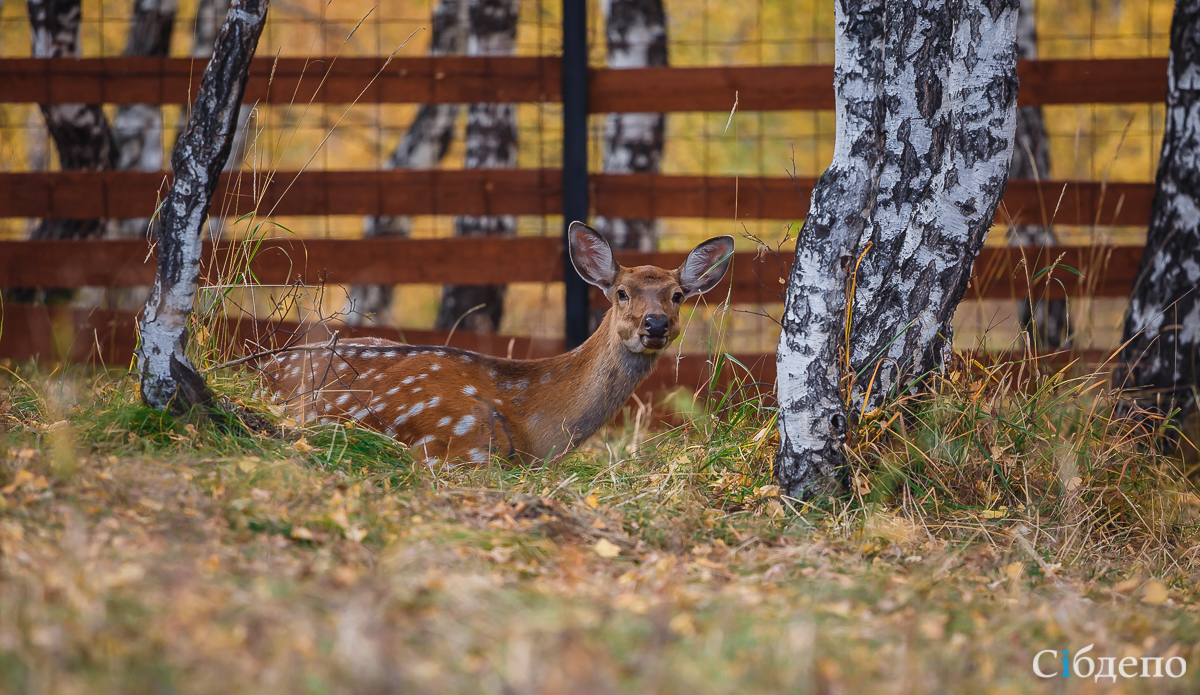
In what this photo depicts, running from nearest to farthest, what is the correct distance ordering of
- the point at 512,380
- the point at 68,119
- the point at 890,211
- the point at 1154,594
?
1. the point at 1154,594
2. the point at 890,211
3. the point at 512,380
4. the point at 68,119

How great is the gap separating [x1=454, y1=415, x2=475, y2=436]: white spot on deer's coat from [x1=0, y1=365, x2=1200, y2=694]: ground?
0.28 m

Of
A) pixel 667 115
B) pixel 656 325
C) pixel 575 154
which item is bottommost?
pixel 656 325

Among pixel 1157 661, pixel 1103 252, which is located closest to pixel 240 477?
pixel 1157 661

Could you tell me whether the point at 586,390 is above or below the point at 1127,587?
above

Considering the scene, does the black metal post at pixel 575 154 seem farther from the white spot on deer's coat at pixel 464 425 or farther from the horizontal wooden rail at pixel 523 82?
the white spot on deer's coat at pixel 464 425

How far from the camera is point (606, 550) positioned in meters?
2.83

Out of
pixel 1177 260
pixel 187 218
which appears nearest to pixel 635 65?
pixel 1177 260

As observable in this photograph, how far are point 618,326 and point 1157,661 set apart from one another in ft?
8.41

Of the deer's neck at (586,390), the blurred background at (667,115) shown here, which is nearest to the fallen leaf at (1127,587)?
the deer's neck at (586,390)

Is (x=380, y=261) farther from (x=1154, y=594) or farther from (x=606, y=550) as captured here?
(x=1154, y=594)

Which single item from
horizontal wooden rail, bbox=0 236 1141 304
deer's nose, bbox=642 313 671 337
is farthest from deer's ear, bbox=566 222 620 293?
horizontal wooden rail, bbox=0 236 1141 304

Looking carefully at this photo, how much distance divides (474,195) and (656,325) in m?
1.98

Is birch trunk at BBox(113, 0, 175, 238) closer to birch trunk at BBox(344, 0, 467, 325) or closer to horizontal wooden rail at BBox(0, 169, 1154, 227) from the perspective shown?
horizontal wooden rail at BBox(0, 169, 1154, 227)

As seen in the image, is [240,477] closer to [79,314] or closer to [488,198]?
[488,198]
